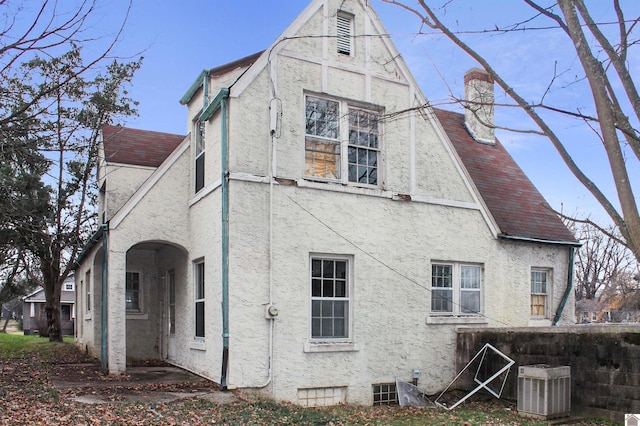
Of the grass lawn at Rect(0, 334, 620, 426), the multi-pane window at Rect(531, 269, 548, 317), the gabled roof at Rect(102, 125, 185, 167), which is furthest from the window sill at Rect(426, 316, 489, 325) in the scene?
the gabled roof at Rect(102, 125, 185, 167)

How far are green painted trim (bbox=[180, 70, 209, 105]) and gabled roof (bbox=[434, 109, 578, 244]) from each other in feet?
24.5

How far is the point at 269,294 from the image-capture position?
11477 millimetres

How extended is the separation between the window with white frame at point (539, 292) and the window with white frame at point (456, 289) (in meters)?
2.06

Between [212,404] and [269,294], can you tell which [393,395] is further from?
[212,404]

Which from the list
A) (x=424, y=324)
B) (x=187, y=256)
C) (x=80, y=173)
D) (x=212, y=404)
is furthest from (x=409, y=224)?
(x=80, y=173)

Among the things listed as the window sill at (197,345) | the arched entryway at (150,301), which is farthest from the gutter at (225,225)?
the arched entryway at (150,301)

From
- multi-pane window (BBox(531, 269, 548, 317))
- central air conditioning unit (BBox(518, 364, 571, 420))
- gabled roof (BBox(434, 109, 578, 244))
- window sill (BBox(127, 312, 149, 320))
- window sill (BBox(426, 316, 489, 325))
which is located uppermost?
gabled roof (BBox(434, 109, 578, 244))

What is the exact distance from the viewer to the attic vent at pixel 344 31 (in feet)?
42.9

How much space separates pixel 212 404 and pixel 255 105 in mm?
5679

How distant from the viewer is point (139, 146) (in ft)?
53.4

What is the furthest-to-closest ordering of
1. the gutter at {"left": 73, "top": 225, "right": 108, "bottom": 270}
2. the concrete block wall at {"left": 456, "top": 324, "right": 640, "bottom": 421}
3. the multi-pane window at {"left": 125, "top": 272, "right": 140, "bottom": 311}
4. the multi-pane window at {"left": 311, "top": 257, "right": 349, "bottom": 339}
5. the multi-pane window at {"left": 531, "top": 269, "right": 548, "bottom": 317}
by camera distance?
1. the multi-pane window at {"left": 125, "top": 272, "right": 140, "bottom": 311}
2. the multi-pane window at {"left": 531, "top": 269, "right": 548, "bottom": 317}
3. the gutter at {"left": 73, "top": 225, "right": 108, "bottom": 270}
4. the multi-pane window at {"left": 311, "top": 257, "right": 349, "bottom": 339}
5. the concrete block wall at {"left": 456, "top": 324, "right": 640, "bottom": 421}

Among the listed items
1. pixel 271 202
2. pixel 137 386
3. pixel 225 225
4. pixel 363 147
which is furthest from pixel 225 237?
pixel 363 147

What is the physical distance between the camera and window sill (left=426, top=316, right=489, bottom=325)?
13609 mm

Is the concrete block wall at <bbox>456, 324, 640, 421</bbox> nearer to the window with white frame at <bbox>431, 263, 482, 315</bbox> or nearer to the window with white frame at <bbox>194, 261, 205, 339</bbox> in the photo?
the window with white frame at <bbox>431, 263, 482, 315</bbox>
